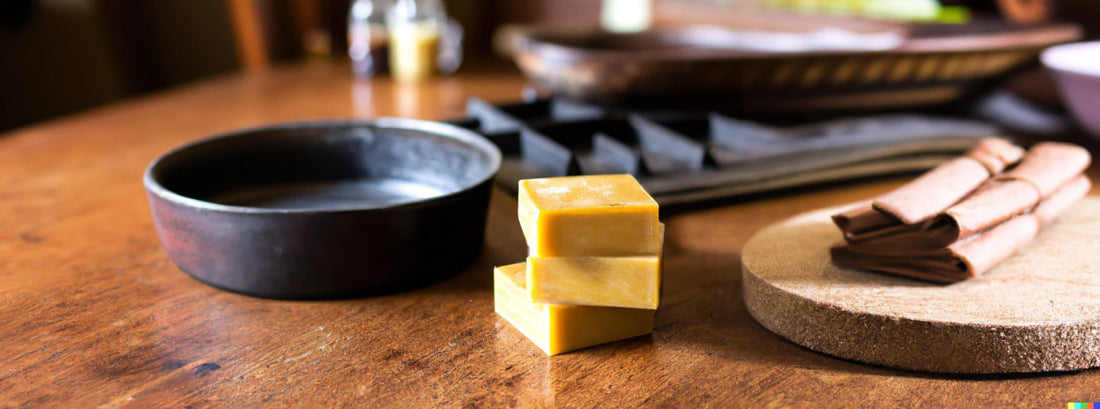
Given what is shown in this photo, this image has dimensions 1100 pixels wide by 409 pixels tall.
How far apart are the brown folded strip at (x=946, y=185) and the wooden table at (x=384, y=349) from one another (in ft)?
0.39

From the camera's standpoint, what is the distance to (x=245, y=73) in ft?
5.25

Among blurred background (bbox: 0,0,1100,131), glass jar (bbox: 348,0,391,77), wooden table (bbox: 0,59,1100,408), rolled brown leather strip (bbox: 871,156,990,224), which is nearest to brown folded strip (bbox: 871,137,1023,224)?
rolled brown leather strip (bbox: 871,156,990,224)

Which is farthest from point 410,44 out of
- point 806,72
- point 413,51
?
point 806,72

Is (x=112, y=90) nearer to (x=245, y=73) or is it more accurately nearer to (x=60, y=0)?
(x=60, y=0)

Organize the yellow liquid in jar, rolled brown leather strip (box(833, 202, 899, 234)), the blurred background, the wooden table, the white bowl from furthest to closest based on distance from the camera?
the blurred background
the yellow liquid in jar
the white bowl
rolled brown leather strip (box(833, 202, 899, 234))
the wooden table

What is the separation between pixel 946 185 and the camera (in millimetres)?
607

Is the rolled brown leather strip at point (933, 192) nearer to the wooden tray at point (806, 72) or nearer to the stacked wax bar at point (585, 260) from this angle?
the stacked wax bar at point (585, 260)

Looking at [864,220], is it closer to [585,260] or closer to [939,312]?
[939,312]

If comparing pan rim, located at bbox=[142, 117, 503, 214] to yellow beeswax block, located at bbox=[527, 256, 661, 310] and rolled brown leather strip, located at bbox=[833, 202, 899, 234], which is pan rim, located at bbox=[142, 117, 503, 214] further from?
rolled brown leather strip, located at bbox=[833, 202, 899, 234]

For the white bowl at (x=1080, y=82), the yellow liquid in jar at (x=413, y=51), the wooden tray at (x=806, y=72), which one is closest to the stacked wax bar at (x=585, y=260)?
the wooden tray at (x=806, y=72)

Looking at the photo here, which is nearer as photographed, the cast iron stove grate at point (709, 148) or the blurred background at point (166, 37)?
A: the cast iron stove grate at point (709, 148)

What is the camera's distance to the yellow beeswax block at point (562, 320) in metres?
0.50

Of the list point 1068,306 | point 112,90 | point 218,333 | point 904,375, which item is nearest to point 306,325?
point 218,333

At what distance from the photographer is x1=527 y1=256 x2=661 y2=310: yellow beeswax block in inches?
19.0
